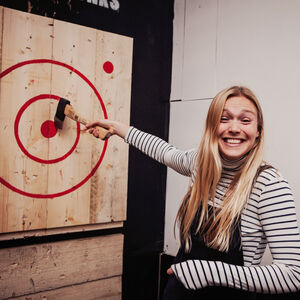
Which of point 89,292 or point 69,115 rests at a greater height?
point 69,115

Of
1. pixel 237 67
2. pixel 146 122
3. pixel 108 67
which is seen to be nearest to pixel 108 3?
pixel 108 67

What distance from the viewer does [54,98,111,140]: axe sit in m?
1.98

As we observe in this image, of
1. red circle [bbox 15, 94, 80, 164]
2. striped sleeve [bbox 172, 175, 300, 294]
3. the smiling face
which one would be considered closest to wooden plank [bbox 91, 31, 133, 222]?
red circle [bbox 15, 94, 80, 164]

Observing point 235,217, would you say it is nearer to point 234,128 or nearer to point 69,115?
point 234,128

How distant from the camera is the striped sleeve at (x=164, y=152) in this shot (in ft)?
6.04

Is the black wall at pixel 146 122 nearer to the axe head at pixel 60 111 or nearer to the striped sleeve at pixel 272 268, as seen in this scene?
the axe head at pixel 60 111

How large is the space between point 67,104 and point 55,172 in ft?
1.37

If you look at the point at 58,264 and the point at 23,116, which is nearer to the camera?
the point at 23,116

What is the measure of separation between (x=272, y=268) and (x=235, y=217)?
25 cm

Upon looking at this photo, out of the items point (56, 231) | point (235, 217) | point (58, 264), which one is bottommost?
point (58, 264)

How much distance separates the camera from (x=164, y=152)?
192 cm

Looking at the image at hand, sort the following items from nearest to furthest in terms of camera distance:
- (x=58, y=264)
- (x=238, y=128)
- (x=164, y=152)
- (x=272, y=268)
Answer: (x=272, y=268) < (x=238, y=128) < (x=164, y=152) < (x=58, y=264)

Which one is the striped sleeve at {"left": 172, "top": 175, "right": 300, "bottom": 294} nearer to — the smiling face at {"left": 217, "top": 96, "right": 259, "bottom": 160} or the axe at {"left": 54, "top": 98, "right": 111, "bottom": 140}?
the smiling face at {"left": 217, "top": 96, "right": 259, "bottom": 160}

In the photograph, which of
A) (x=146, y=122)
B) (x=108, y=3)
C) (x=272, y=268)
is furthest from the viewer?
(x=146, y=122)
